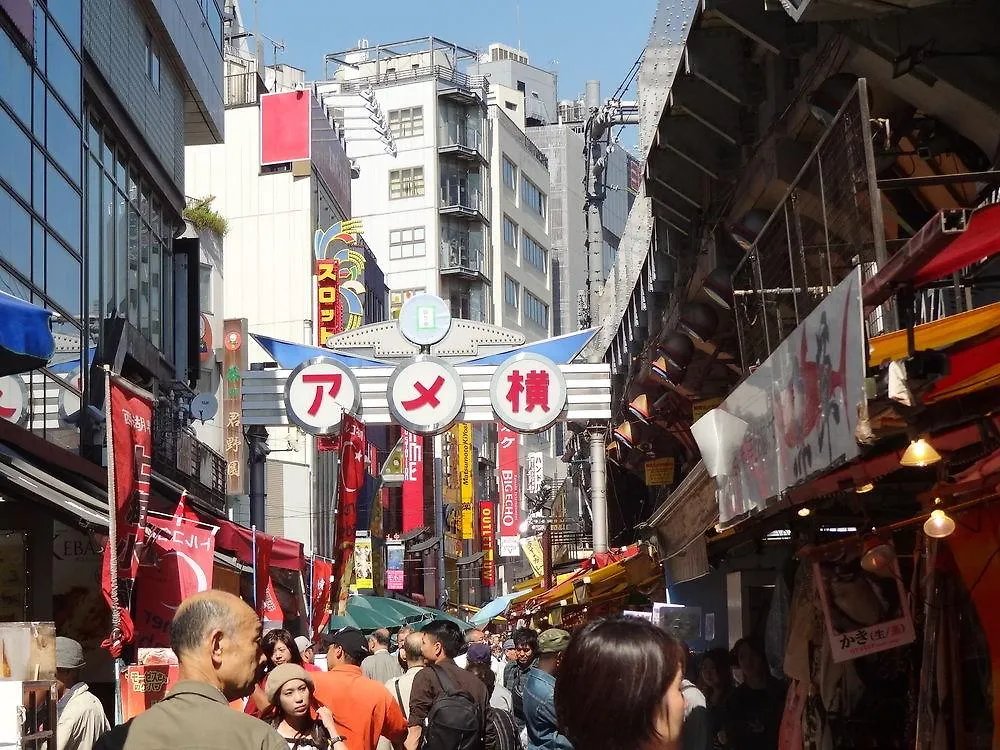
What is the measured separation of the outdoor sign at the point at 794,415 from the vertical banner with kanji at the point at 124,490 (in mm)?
4234

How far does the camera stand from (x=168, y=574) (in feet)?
40.8

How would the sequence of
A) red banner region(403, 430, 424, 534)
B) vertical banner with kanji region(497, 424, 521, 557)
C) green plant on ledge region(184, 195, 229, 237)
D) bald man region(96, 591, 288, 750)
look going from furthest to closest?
vertical banner with kanji region(497, 424, 521, 557) < red banner region(403, 430, 424, 534) < green plant on ledge region(184, 195, 229, 237) < bald man region(96, 591, 288, 750)

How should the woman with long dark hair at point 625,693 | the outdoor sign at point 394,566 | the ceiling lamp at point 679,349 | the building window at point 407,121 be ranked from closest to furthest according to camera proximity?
1. the woman with long dark hair at point 625,693
2. the ceiling lamp at point 679,349
3. the outdoor sign at point 394,566
4. the building window at point 407,121

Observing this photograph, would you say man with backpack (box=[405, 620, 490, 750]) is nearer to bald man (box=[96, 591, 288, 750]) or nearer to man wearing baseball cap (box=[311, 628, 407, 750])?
man wearing baseball cap (box=[311, 628, 407, 750])

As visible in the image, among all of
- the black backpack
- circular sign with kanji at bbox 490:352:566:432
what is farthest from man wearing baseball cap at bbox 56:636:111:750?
circular sign with kanji at bbox 490:352:566:432

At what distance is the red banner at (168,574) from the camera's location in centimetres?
1223

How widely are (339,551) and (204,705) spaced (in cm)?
1411

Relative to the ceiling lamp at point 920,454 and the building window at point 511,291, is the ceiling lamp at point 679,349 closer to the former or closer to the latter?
the ceiling lamp at point 920,454

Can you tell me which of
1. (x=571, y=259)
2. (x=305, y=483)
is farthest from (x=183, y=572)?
(x=571, y=259)

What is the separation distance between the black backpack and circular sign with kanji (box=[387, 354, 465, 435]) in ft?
36.5

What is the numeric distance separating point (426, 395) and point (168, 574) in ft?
25.8

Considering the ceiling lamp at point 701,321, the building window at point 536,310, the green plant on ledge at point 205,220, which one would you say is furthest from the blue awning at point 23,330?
the building window at point 536,310

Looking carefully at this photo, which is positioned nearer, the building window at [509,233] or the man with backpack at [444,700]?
the man with backpack at [444,700]

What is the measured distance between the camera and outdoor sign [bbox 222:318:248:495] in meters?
38.7
